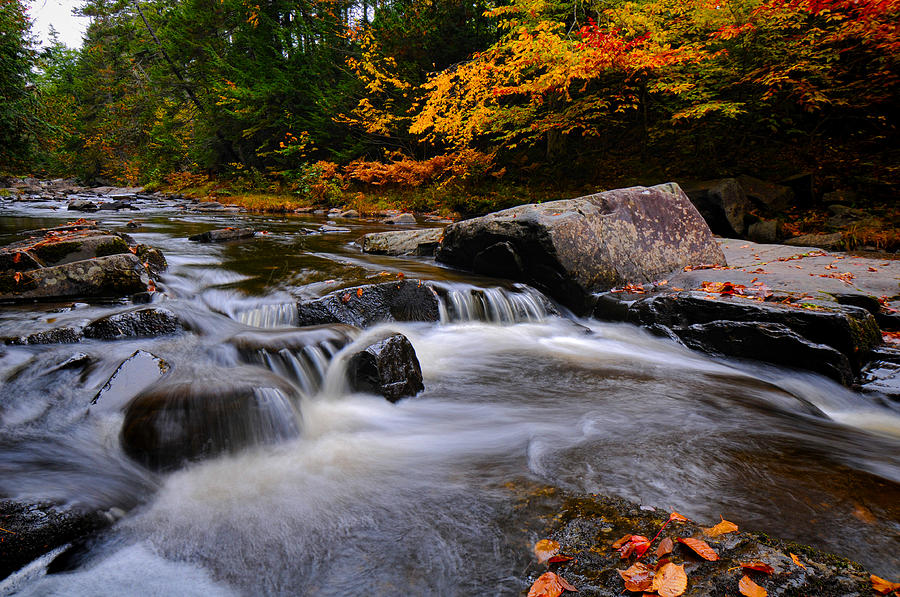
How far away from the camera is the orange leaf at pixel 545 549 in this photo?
5.29ft

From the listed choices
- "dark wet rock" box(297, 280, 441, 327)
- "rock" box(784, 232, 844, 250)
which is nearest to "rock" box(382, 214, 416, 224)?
"dark wet rock" box(297, 280, 441, 327)

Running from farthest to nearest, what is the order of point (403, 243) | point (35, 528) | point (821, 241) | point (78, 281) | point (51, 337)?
point (403, 243) → point (821, 241) → point (78, 281) → point (51, 337) → point (35, 528)

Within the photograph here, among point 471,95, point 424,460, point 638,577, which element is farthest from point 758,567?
point 471,95

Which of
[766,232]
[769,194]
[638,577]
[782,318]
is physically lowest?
[638,577]

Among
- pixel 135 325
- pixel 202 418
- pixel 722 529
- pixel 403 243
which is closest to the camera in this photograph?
pixel 722 529

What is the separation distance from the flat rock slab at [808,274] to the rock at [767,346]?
605 mm

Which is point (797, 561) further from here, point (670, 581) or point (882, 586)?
point (670, 581)

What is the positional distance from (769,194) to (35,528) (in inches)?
474

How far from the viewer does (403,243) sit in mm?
7938

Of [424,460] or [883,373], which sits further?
[883,373]

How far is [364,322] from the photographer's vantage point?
4645mm

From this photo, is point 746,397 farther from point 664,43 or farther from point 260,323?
point 664,43

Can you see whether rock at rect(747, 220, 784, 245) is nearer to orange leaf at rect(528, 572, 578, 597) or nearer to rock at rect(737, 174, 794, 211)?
rock at rect(737, 174, 794, 211)

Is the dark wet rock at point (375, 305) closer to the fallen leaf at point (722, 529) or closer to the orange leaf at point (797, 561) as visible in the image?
the fallen leaf at point (722, 529)
